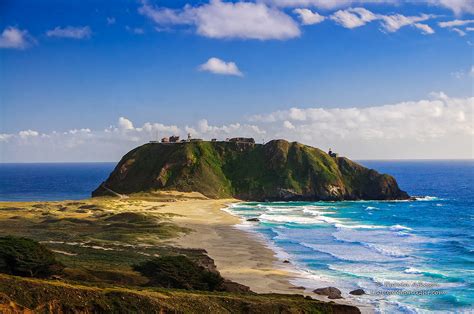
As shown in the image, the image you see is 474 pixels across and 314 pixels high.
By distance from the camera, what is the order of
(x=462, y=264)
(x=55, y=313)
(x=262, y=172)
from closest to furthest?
(x=55, y=313) → (x=462, y=264) → (x=262, y=172)

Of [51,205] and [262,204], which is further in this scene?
[262,204]

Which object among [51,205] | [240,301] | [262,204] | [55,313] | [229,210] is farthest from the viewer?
[262,204]

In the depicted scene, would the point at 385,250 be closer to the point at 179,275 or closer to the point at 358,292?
the point at 358,292

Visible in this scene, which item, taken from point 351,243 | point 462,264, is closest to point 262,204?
point 351,243

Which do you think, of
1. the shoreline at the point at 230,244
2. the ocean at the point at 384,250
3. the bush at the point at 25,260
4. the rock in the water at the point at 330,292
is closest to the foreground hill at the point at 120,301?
the bush at the point at 25,260

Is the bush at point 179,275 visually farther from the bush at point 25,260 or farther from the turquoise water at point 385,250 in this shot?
the turquoise water at point 385,250

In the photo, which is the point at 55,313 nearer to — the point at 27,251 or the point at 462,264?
the point at 27,251

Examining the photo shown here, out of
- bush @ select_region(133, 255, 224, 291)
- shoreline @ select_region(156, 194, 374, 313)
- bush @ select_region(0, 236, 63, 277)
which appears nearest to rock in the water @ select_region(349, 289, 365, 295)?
shoreline @ select_region(156, 194, 374, 313)
